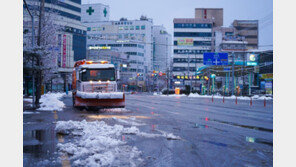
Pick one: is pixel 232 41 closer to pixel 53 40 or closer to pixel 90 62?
pixel 53 40

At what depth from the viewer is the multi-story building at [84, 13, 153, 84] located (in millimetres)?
140625

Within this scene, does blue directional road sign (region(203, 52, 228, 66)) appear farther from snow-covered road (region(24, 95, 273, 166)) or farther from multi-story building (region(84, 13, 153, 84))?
multi-story building (region(84, 13, 153, 84))

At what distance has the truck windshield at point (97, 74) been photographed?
1922 centimetres

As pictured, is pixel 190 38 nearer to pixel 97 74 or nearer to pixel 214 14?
pixel 214 14

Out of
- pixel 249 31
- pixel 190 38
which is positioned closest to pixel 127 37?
pixel 190 38

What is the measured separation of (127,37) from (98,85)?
133393mm

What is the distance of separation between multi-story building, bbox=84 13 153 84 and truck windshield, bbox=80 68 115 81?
115 m

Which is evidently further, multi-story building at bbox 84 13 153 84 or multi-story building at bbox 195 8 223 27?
multi-story building at bbox 84 13 153 84

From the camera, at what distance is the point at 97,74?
19375 millimetres

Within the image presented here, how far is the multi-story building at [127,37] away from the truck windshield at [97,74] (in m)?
115

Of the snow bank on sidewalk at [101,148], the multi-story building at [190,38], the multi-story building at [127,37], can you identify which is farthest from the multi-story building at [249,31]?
the snow bank on sidewalk at [101,148]

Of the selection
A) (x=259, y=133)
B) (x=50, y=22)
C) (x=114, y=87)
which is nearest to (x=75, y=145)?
(x=259, y=133)

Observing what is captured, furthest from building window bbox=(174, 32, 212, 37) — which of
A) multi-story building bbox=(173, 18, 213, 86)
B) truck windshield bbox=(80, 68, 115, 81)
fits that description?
truck windshield bbox=(80, 68, 115, 81)
